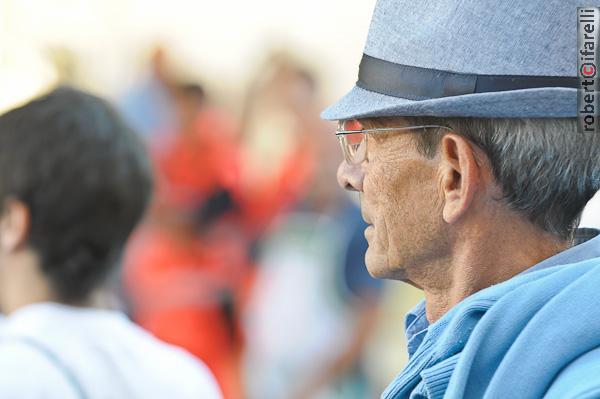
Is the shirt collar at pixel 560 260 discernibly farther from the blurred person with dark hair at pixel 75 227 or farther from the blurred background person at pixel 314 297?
the blurred background person at pixel 314 297

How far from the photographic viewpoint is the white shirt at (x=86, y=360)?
8.02 ft

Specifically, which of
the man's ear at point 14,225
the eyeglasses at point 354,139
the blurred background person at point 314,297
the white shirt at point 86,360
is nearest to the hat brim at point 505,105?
the eyeglasses at point 354,139

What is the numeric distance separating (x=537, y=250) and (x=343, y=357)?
11.1ft

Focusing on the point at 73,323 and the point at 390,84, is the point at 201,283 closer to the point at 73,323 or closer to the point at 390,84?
the point at 73,323

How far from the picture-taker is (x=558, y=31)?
1.95 m

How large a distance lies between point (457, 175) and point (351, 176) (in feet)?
0.87

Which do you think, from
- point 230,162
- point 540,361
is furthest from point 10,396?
point 230,162

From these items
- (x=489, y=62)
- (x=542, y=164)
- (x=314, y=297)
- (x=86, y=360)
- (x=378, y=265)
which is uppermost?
(x=489, y=62)

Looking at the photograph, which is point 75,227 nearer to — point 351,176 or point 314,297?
point 351,176

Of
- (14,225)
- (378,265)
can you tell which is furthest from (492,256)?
(14,225)

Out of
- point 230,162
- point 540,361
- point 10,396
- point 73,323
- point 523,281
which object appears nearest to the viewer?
point 540,361

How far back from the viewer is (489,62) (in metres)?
1.96

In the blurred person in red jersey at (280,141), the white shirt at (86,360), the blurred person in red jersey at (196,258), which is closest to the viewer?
the white shirt at (86,360)

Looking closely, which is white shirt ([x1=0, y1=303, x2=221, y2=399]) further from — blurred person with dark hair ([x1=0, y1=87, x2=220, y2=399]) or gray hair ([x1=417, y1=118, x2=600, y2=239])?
gray hair ([x1=417, y1=118, x2=600, y2=239])
